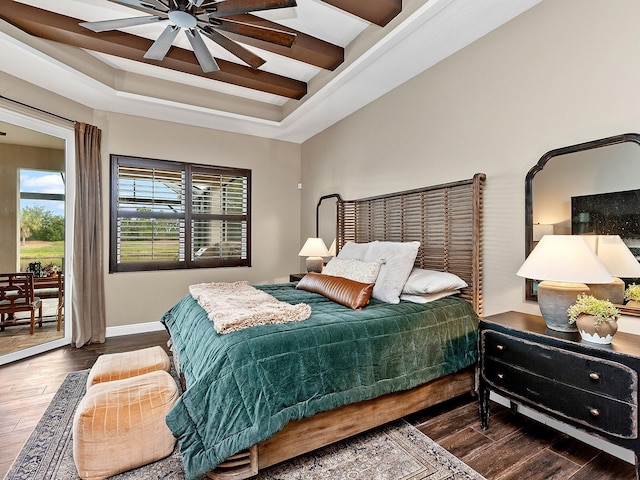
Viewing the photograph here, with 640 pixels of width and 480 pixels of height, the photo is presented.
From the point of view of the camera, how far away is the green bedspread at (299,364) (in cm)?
158

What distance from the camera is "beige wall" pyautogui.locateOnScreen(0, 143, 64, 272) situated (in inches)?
134

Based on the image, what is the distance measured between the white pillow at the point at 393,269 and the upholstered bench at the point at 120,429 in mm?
1644

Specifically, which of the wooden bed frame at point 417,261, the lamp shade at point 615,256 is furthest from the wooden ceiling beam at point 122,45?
the lamp shade at point 615,256

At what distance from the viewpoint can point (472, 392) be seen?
2.55 meters

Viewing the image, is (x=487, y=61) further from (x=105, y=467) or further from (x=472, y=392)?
(x=105, y=467)

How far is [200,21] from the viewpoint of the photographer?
92.9 inches

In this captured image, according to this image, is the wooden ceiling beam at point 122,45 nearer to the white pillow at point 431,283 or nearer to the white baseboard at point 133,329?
the white pillow at point 431,283

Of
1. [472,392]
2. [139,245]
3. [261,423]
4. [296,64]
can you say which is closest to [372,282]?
[472,392]

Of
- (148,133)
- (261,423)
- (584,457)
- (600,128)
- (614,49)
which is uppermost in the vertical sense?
(148,133)

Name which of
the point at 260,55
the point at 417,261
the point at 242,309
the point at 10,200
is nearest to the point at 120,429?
the point at 242,309

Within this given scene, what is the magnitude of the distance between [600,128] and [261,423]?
8.47 feet

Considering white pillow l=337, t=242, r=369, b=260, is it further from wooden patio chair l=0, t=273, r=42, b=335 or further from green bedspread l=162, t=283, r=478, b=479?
wooden patio chair l=0, t=273, r=42, b=335

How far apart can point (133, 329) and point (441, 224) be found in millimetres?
4032

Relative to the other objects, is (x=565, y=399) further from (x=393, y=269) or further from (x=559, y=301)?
(x=393, y=269)
